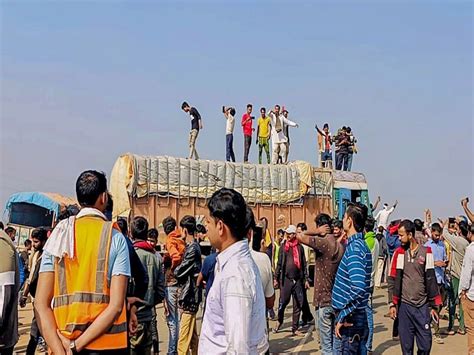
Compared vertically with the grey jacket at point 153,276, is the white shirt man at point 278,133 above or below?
above

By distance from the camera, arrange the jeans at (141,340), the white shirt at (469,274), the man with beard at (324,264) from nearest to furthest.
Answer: the jeans at (141,340) → the man with beard at (324,264) → the white shirt at (469,274)

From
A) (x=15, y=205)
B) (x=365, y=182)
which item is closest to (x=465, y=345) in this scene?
(x=365, y=182)

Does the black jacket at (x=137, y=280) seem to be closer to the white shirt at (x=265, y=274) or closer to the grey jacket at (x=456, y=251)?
the white shirt at (x=265, y=274)

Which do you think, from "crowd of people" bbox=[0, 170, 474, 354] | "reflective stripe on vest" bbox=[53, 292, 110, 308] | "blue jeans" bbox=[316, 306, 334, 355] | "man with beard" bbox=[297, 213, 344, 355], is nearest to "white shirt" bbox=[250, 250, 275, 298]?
"crowd of people" bbox=[0, 170, 474, 354]

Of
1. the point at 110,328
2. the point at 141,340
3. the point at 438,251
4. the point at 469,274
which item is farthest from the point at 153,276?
the point at 438,251

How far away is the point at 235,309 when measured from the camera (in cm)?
269

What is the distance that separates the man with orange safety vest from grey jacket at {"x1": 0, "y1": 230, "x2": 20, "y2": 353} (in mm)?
1311

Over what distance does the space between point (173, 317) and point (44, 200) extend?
1150cm

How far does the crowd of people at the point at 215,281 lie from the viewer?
291 centimetres

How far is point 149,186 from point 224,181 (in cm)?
229

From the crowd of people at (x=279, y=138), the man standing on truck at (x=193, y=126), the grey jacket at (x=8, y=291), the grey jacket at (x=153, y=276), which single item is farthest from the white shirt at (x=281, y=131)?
the grey jacket at (x=8, y=291)

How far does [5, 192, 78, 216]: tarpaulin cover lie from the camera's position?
A: 18297 millimetres

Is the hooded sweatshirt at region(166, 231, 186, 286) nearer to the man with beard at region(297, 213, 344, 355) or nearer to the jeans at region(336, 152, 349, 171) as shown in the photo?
the man with beard at region(297, 213, 344, 355)

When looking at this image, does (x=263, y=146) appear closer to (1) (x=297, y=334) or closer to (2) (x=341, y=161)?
(2) (x=341, y=161)
